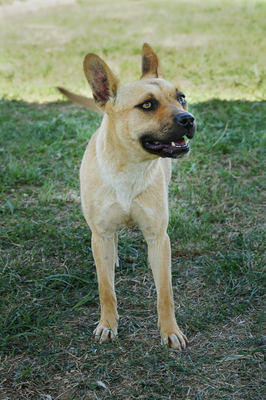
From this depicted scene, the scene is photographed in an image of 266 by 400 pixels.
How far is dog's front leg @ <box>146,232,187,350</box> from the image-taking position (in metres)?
2.60

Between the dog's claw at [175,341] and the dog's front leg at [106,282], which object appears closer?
the dog's claw at [175,341]

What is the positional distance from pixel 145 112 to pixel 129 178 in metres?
0.44

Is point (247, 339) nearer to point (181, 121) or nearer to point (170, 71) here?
point (181, 121)

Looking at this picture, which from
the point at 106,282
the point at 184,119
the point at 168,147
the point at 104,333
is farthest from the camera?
the point at 106,282

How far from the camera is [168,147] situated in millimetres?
2518

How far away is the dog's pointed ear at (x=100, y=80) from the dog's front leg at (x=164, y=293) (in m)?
0.98

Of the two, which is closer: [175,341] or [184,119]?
[184,119]

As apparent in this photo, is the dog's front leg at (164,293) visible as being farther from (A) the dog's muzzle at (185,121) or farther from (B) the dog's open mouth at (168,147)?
(A) the dog's muzzle at (185,121)

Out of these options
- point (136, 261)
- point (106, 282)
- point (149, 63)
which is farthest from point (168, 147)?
point (136, 261)

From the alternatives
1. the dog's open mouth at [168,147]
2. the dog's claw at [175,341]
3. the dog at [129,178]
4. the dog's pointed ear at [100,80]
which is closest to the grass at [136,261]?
the dog's claw at [175,341]


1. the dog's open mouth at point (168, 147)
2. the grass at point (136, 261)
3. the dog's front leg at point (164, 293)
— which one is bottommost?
the grass at point (136, 261)

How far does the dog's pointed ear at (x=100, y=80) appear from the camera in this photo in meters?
2.69

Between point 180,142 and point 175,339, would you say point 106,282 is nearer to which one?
point 175,339

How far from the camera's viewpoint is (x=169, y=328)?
2643mm
